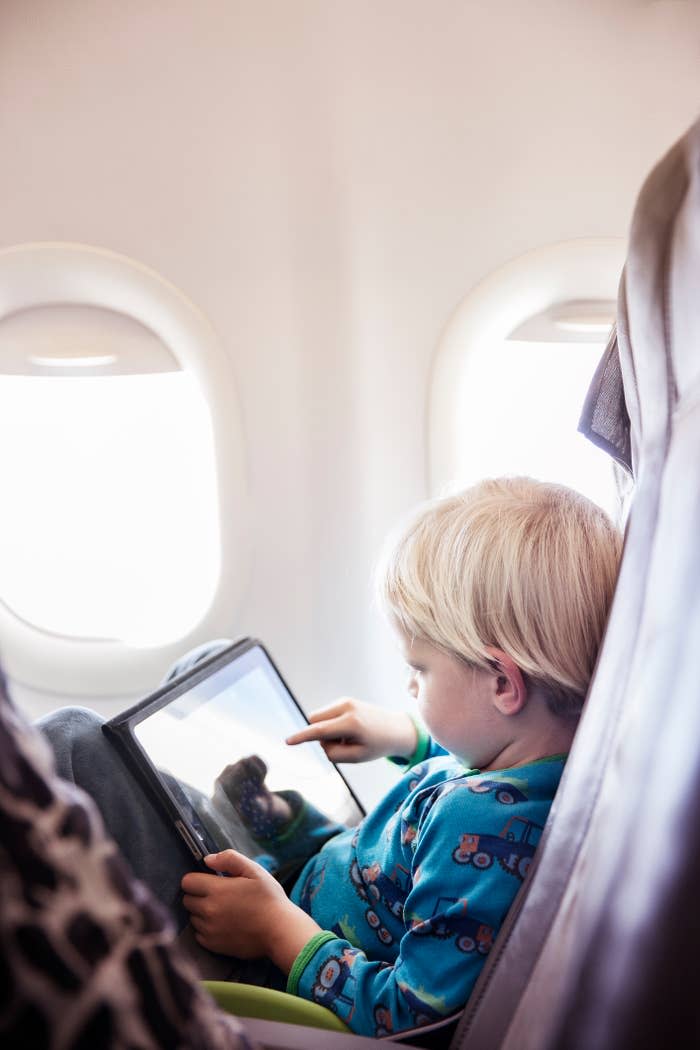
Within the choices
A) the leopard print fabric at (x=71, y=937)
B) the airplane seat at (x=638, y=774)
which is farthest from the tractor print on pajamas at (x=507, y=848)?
the leopard print fabric at (x=71, y=937)

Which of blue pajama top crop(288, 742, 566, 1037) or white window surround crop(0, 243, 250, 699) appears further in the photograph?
white window surround crop(0, 243, 250, 699)

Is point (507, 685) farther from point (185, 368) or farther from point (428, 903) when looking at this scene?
point (185, 368)

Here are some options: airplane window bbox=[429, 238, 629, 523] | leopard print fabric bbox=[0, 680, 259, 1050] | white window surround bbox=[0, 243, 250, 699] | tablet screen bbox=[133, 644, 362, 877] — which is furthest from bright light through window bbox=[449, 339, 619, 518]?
leopard print fabric bbox=[0, 680, 259, 1050]

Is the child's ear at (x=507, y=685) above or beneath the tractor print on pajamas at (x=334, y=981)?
above

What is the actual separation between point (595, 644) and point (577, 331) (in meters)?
0.88

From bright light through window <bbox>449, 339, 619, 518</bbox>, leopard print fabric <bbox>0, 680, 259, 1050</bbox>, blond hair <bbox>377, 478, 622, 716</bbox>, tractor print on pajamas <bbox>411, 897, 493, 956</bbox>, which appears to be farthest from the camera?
bright light through window <bbox>449, 339, 619, 518</bbox>

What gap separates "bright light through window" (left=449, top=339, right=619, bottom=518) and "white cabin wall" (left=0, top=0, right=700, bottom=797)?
10cm

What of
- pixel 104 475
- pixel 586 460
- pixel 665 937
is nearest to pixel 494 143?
pixel 586 460

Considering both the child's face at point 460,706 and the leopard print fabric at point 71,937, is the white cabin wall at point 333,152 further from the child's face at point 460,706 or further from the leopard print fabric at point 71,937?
the leopard print fabric at point 71,937

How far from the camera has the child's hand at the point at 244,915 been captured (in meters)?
0.99

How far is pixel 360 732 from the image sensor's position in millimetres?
1351

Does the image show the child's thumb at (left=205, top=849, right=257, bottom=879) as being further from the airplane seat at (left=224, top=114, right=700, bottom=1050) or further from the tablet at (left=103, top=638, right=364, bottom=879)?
the airplane seat at (left=224, top=114, right=700, bottom=1050)

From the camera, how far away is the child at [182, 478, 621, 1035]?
883 millimetres

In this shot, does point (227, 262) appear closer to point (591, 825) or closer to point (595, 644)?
point (595, 644)
